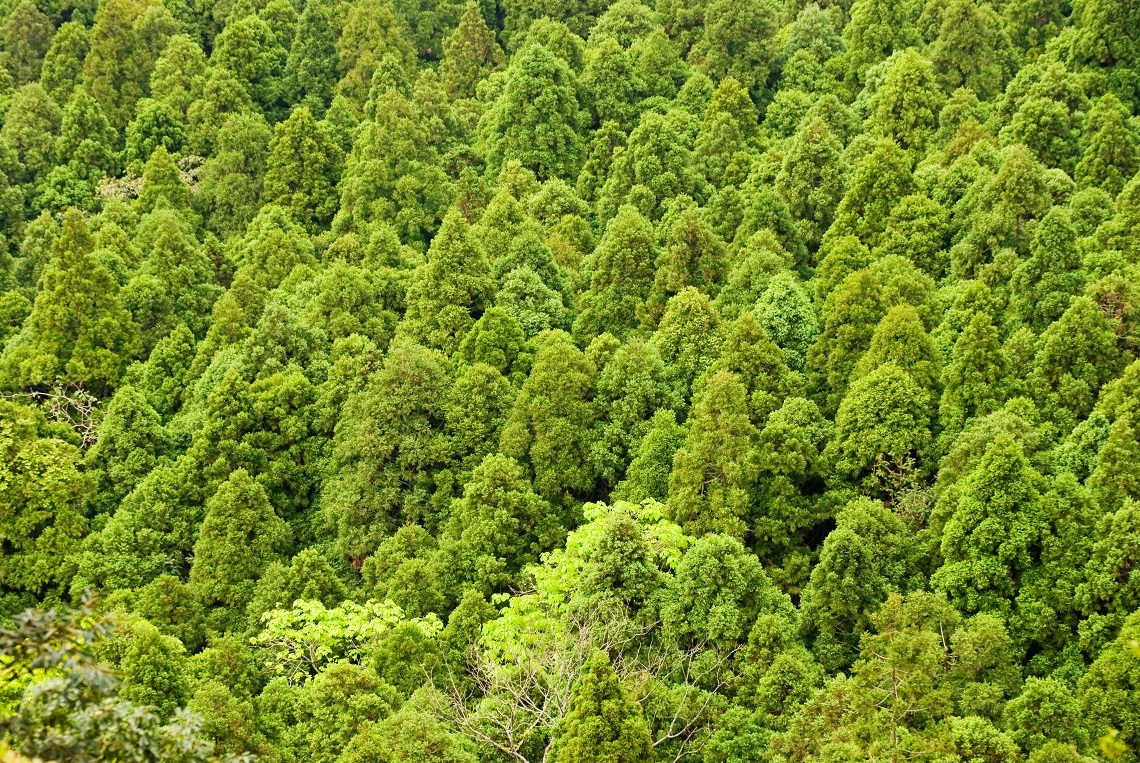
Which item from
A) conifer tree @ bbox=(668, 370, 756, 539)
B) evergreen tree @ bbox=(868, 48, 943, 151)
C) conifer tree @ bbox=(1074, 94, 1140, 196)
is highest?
evergreen tree @ bbox=(868, 48, 943, 151)

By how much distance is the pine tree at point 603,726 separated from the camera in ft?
99.2

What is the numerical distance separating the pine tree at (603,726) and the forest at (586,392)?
0.11 meters

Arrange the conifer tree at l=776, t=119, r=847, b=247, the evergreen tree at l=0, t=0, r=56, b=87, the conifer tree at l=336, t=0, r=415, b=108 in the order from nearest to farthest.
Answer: the conifer tree at l=776, t=119, r=847, b=247, the conifer tree at l=336, t=0, r=415, b=108, the evergreen tree at l=0, t=0, r=56, b=87

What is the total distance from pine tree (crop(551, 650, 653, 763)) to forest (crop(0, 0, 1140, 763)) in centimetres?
11

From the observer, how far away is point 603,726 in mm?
30391

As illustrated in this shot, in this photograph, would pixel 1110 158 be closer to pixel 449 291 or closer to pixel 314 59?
pixel 449 291

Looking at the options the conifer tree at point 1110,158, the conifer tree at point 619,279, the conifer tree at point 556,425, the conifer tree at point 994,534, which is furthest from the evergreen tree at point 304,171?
the conifer tree at point 994,534

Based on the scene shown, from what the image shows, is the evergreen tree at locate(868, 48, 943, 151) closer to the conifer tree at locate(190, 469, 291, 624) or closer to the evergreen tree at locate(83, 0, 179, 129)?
the conifer tree at locate(190, 469, 291, 624)

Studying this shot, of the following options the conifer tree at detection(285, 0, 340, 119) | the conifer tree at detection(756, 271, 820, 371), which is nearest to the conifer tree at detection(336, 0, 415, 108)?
the conifer tree at detection(285, 0, 340, 119)

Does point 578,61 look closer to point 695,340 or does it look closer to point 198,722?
point 695,340

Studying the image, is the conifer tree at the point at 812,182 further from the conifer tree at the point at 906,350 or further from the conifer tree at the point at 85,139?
the conifer tree at the point at 85,139

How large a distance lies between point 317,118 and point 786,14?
98.2 ft

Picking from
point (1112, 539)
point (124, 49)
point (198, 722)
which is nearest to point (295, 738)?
point (198, 722)

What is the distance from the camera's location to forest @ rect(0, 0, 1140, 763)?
3394 cm
